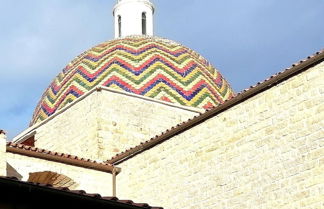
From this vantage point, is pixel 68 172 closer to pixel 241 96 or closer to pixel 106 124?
pixel 106 124

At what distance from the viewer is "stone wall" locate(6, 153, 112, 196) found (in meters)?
13.7

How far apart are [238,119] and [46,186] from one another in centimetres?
554

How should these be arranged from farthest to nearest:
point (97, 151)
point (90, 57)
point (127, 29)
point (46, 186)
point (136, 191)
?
1. point (127, 29)
2. point (90, 57)
3. point (97, 151)
4. point (136, 191)
5. point (46, 186)

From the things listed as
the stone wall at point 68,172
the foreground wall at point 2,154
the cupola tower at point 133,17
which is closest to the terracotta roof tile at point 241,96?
the stone wall at point 68,172

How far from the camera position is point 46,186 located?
7.48m

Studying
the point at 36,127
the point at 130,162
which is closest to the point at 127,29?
the point at 36,127

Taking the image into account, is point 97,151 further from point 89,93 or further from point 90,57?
point 90,57

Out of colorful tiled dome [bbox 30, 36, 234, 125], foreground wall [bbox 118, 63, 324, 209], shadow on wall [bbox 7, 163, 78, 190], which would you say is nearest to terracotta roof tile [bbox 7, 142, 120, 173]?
shadow on wall [bbox 7, 163, 78, 190]

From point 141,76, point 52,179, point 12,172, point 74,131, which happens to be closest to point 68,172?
point 52,179

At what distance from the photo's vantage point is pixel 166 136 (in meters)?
13.8

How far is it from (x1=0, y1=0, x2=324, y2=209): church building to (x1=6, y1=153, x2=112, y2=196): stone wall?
19mm

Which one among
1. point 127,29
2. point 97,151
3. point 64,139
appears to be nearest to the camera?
point 97,151

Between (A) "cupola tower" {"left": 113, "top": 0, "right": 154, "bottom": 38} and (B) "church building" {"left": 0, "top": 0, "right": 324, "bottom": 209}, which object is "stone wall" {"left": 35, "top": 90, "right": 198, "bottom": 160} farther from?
(A) "cupola tower" {"left": 113, "top": 0, "right": 154, "bottom": 38}

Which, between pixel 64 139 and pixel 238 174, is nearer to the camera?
pixel 238 174
